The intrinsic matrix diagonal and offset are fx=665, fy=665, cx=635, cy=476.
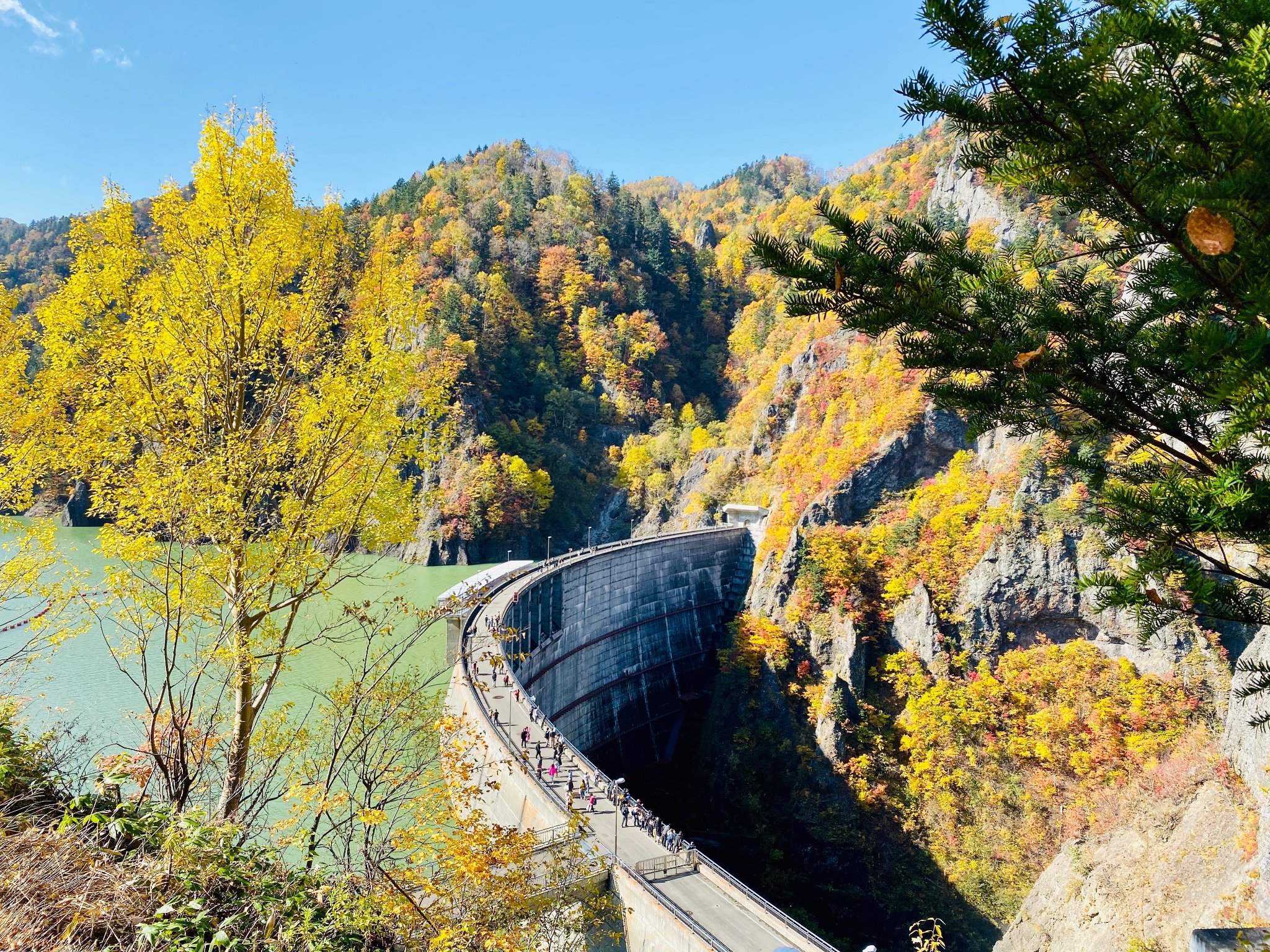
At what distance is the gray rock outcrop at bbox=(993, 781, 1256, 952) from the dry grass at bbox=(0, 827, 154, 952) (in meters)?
18.4

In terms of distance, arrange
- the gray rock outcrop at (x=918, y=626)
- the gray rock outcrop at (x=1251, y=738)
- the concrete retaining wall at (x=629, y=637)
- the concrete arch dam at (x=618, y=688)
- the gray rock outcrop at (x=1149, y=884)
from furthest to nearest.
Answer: the gray rock outcrop at (x=918, y=626)
the concrete retaining wall at (x=629, y=637)
the gray rock outcrop at (x=1251, y=738)
the gray rock outcrop at (x=1149, y=884)
the concrete arch dam at (x=618, y=688)

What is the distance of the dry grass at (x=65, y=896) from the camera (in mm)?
3572

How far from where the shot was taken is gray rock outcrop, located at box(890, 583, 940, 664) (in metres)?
25.0

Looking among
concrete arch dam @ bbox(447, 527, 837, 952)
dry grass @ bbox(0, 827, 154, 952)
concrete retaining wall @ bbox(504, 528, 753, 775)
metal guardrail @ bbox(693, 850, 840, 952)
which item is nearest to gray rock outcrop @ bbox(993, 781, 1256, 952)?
metal guardrail @ bbox(693, 850, 840, 952)

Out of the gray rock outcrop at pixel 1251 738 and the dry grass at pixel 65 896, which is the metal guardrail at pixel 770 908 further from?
the gray rock outcrop at pixel 1251 738

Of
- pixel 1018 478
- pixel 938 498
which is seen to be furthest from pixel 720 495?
pixel 1018 478

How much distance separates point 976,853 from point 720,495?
83.0ft

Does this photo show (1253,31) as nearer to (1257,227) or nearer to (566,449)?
(1257,227)

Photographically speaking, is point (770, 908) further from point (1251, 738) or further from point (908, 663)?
point (908, 663)

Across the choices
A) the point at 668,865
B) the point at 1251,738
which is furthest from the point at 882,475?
the point at 668,865

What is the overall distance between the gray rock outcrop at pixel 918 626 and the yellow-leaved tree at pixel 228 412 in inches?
933

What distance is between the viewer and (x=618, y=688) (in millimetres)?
28156

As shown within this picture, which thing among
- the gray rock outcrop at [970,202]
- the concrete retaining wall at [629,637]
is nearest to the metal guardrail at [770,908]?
the concrete retaining wall at [629,637]

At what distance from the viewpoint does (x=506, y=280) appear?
61.2m
